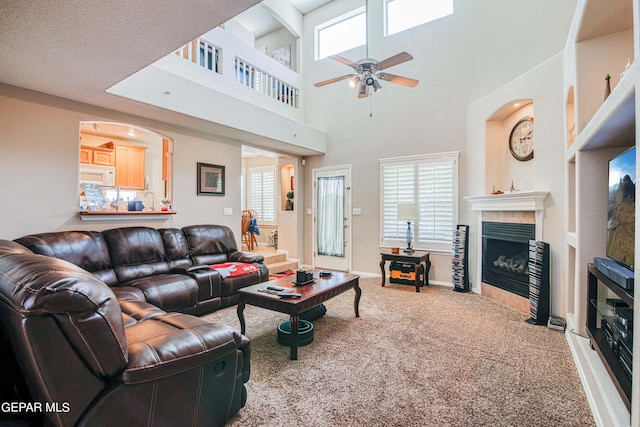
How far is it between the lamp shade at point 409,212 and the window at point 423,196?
36 cm

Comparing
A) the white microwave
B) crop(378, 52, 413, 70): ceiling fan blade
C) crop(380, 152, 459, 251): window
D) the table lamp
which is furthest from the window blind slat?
the white microwave

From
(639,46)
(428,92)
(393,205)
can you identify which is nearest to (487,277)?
(393,205)

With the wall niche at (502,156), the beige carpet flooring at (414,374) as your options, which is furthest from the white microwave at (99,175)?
the wall niche at (502,156)

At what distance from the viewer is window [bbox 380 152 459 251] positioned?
5176mm

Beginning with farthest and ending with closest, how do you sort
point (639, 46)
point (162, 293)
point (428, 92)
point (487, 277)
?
1. point (428, 92)
2. point (487, 277)
3. point (162, 293)
4. point (639, 46)

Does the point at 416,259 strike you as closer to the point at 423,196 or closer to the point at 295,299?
the point at 423,196

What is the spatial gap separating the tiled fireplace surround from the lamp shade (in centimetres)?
77

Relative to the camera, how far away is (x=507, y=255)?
4.29m

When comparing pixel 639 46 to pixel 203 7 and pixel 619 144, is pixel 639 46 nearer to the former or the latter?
pixel 619 144

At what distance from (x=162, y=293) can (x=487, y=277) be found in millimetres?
4328

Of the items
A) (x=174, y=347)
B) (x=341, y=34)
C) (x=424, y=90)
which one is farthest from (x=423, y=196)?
(x=174, y=347)

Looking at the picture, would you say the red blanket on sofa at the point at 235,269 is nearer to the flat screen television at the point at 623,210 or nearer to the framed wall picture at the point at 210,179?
the framed wall picture at the point at 210,179

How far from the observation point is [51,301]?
3.82 feet

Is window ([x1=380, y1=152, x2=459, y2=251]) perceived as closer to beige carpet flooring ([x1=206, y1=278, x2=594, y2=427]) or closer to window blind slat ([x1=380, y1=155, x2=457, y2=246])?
window blind slat ([x1=380, y1=155, x2=457, y2=246])
